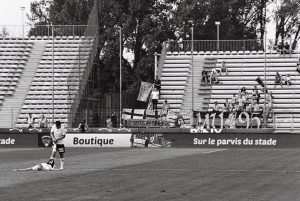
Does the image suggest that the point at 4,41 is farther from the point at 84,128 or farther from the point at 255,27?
the point at 255,27

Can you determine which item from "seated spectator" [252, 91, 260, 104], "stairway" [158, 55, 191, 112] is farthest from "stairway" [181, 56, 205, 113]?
"seated spectator" [252, 91, 260, 104]

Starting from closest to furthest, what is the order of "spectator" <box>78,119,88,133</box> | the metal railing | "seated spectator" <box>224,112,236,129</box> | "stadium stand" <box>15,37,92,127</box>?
Result: "spectator" <box>78,119,88,133</box> → "seated spectator" <box>224,112,236,129</box> → the metal railing → "stadium stand" <box>15,37,92,127</box>

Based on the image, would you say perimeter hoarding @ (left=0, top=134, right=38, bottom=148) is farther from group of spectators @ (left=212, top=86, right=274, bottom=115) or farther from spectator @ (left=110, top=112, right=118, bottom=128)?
group of spectators @ (left=212, top=86, right=274, bottom=115)

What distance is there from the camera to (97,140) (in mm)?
59062

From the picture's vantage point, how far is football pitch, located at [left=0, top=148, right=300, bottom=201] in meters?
21.0

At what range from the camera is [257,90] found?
61.9 meters

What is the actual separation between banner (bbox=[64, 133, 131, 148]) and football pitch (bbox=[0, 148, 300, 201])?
68.8 feet

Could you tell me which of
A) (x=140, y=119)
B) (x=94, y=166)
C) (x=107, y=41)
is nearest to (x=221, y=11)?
(x=107, y=41)

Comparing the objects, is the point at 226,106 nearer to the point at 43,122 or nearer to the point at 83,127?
the point at 83,127

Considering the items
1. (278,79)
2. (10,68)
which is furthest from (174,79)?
(10,68)

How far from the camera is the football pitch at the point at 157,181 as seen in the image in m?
21.0

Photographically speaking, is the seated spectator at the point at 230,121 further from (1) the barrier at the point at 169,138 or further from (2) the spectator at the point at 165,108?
(2) the spectator at the point at 165,108

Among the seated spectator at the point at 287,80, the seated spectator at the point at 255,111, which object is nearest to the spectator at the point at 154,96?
the seated spectator at the point at 255,111

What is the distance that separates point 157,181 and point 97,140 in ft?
110
